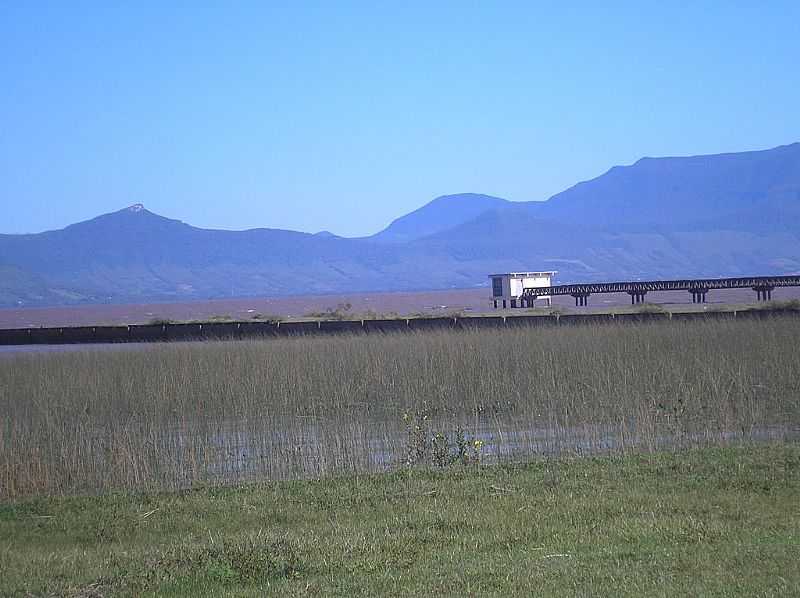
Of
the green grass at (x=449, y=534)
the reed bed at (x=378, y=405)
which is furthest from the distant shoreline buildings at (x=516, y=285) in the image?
the green grass at (x=449, y=534)

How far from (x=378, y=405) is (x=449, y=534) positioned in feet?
38.7

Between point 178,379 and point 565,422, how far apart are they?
11.5 meters

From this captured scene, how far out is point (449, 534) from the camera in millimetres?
11125

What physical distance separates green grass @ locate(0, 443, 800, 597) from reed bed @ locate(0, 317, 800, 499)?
→ 6.13ft

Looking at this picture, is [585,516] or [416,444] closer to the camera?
[585,516]

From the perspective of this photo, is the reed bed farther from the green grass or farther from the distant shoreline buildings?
the distant shoreline buildings

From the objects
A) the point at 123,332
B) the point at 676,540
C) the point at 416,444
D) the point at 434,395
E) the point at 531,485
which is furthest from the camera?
the point at 123,332

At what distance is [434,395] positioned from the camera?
2362 centimetres

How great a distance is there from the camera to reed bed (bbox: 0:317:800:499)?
54.1 feet

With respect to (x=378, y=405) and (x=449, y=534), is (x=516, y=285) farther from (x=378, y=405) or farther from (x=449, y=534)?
(x=449, y=534)

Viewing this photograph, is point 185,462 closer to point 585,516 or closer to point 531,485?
point 531,485

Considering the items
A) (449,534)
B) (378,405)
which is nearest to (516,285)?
(378,405)

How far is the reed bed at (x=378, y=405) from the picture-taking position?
16484 mm

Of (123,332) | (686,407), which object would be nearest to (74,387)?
(686,407)
